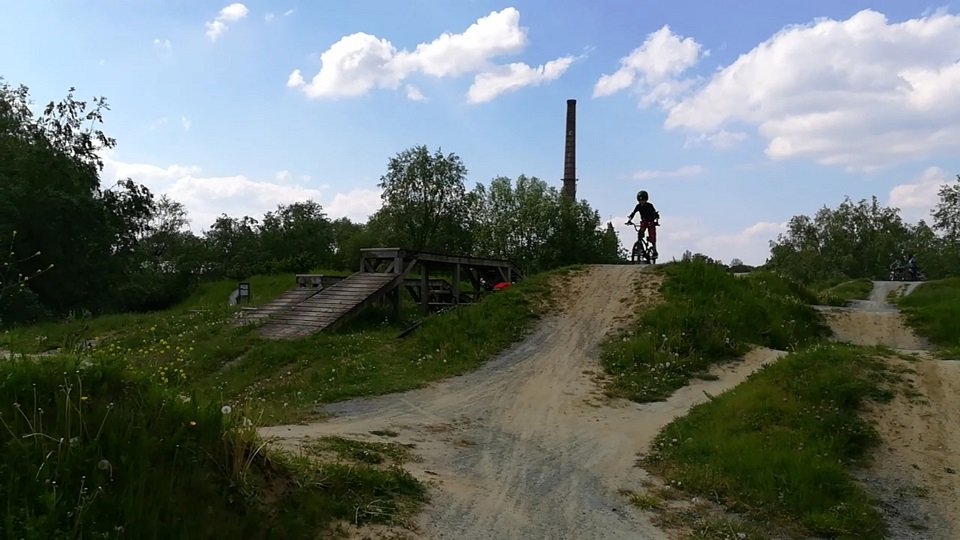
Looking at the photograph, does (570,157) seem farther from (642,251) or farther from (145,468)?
(145,468)

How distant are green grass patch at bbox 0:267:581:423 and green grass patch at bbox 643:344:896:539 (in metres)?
4.48

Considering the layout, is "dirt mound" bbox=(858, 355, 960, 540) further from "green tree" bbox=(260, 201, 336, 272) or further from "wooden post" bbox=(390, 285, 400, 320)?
"green tree" bbox=(260, 201, 336, 272)

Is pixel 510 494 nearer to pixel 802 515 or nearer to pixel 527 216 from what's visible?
pixel 802 515

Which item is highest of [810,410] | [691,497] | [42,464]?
[42,464]

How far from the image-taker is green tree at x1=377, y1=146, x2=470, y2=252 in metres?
43.8

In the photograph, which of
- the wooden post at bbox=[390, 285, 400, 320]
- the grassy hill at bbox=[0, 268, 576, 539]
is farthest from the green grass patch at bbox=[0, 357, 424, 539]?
the wooden post at bbox=[390, 285, 400, 320]

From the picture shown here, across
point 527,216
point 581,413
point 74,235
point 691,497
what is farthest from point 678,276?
point 527,216

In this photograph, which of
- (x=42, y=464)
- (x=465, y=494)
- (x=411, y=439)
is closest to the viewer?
(x=42, y=464)

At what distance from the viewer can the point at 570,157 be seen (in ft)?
141

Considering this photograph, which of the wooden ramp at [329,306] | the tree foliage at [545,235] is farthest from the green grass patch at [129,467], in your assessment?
the tree foliage at [545,235]

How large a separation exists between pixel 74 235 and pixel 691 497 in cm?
2662

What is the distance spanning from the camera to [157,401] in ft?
13.2

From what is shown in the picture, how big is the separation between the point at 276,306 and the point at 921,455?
14.1 meters

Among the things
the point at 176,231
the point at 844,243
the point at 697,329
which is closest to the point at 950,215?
the point at 844,243
